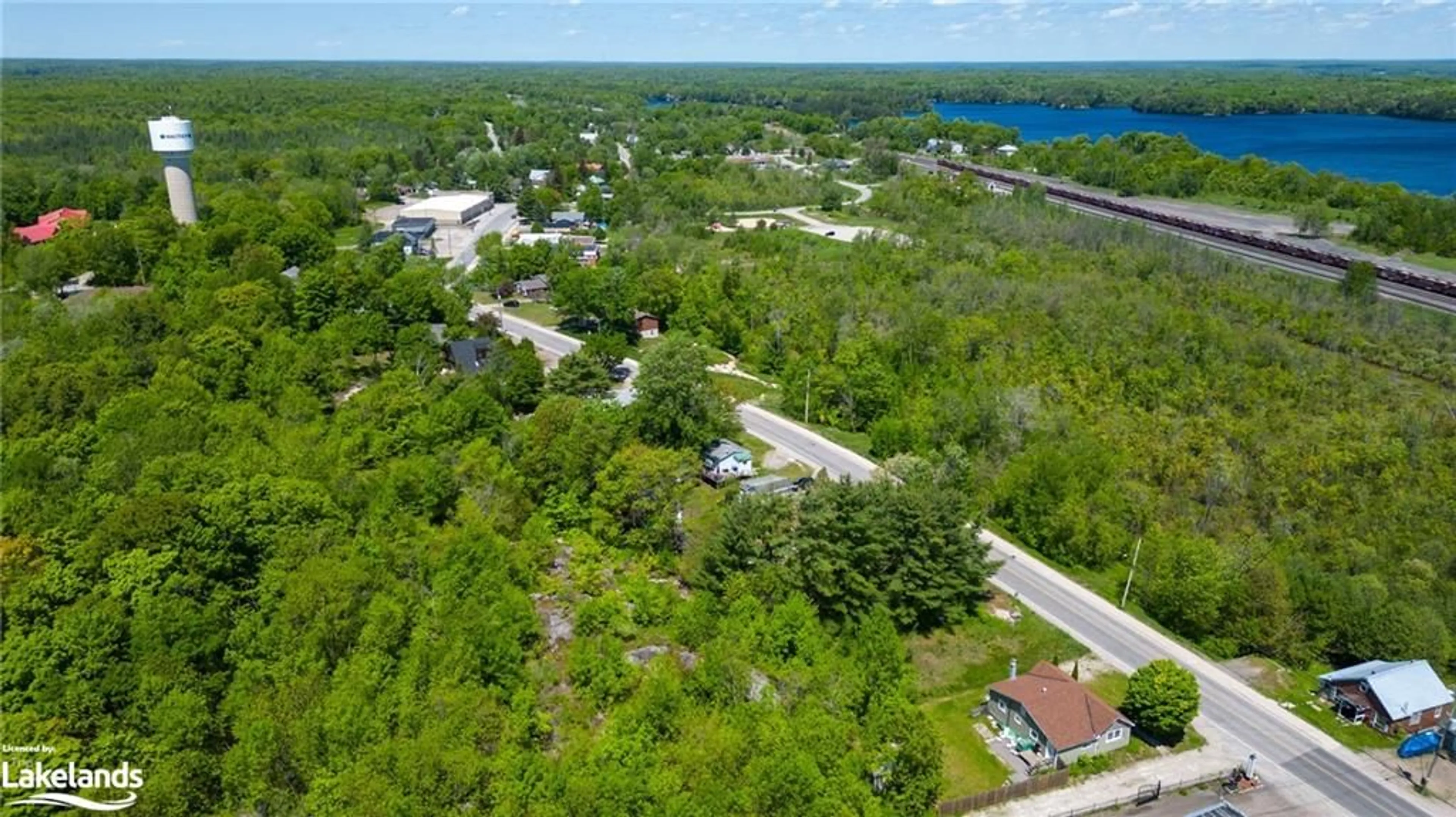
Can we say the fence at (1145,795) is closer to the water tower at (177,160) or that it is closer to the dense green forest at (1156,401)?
the dense green forest at (1156,401)

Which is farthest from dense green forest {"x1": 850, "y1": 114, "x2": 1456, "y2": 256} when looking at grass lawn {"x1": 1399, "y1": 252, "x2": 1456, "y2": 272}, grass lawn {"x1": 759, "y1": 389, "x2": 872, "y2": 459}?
grass lawn {"x1": 759, "y1": 389, "x2": 872, "y2": 459}

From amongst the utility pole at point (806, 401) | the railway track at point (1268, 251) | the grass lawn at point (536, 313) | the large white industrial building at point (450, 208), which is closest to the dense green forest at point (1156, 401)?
the utility pole at point (806, 401)

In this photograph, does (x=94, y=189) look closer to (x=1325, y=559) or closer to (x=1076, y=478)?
(x=1076, y=478)

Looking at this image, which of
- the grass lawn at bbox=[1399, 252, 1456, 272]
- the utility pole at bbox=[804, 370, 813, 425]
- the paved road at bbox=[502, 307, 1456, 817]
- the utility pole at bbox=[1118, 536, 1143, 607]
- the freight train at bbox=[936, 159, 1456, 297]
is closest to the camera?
the paved road at bbox=[502, 307, 1456, 817]

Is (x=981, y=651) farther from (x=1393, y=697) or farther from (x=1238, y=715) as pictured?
(x=1393, y=697)

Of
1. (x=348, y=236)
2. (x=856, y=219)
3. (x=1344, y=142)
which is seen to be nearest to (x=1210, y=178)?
(x=856, y=219)

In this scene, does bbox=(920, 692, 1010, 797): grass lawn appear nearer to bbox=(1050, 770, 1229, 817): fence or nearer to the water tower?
bbox=(1050, 770, 1229, 817): fence

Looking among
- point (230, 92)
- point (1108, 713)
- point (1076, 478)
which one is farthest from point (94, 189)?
point (230, 92)
